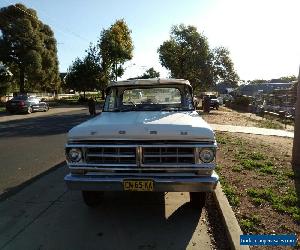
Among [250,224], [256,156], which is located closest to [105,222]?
[250,224]

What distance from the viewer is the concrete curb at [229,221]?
4950mm

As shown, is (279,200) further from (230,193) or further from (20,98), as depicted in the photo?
(20,98)

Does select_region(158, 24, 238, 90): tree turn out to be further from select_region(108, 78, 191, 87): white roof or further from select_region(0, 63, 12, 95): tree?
select_region(108, 78, 191, 87): white roof

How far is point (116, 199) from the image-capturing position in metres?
7.04

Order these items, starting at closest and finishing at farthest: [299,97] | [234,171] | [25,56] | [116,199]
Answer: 1. [116,199]
2. [234,171]
3. [299,97]
4. [25,56]

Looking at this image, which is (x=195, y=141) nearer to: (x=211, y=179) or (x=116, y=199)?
(x=211, y=179)

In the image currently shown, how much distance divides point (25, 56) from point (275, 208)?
41855 mm

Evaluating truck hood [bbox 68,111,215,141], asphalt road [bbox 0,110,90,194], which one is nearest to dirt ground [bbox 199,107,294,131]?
asphalt road [bbox 0,110,90,194]

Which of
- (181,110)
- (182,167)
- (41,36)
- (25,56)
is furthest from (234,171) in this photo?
(41,36)

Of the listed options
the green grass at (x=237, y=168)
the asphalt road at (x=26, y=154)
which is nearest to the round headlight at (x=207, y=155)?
the green grass at (x=237, y=168)

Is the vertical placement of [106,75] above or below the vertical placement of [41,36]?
below

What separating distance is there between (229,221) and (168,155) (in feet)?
3.91

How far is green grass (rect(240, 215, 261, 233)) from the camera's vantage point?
5.41 m

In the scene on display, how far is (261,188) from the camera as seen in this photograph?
24.4ft
